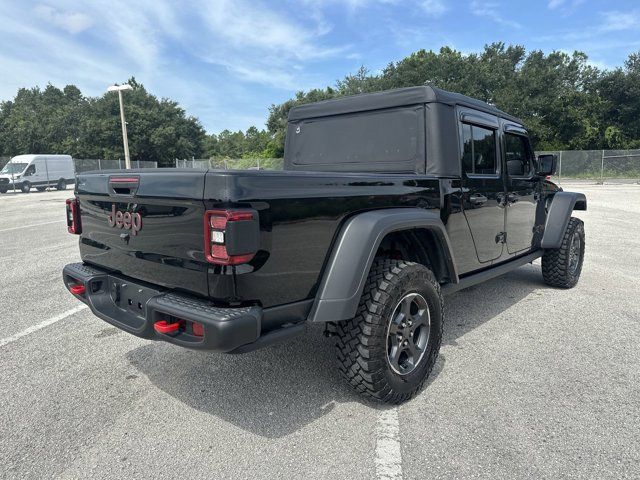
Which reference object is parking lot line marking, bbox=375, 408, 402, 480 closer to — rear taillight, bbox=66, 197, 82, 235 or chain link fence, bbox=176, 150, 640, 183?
rear taillight, bbox=66, 197, 82, 235

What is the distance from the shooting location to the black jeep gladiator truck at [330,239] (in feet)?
7.24

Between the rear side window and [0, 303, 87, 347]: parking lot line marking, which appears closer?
the rear side window

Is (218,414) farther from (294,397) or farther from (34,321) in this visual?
(34,321)

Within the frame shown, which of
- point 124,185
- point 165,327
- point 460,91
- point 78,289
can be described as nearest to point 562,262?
point 165,327

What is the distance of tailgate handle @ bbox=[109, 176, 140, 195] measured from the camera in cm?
257

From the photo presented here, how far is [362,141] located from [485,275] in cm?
159

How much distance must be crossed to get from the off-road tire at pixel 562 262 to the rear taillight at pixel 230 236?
4353 mm

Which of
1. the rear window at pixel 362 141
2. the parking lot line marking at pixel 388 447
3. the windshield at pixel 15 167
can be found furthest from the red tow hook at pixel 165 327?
the windshield at pixel 15 167

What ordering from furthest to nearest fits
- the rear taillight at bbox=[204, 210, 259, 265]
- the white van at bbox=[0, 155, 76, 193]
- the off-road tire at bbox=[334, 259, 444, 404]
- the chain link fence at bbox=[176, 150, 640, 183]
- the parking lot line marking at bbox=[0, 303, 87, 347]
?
the chain link fence at bbox=[176, 150, 640, 183], the white van at bbox=[0, 155, 76, 193], the parking lot line marking at bbox=[0, 303, 87, 347], the off-road tire at bbox=[334, 259, 444, 404], the rear taillight at bbox=[204, 210, 259, 265]

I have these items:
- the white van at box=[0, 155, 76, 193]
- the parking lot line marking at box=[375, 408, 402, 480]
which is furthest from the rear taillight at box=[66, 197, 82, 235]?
the white van at box=[0, 155, 76, 193]

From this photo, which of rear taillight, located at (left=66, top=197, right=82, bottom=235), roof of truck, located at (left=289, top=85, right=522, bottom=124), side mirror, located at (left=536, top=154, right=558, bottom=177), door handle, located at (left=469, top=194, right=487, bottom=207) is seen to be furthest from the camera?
side mirror, located at (left=536, top=154, right=558, bottom=177)

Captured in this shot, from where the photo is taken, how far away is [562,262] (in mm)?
5312

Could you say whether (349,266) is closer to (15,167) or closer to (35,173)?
A: (35,173)

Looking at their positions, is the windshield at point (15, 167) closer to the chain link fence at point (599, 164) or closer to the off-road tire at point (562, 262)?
the chain link fence at point (599, 164)
